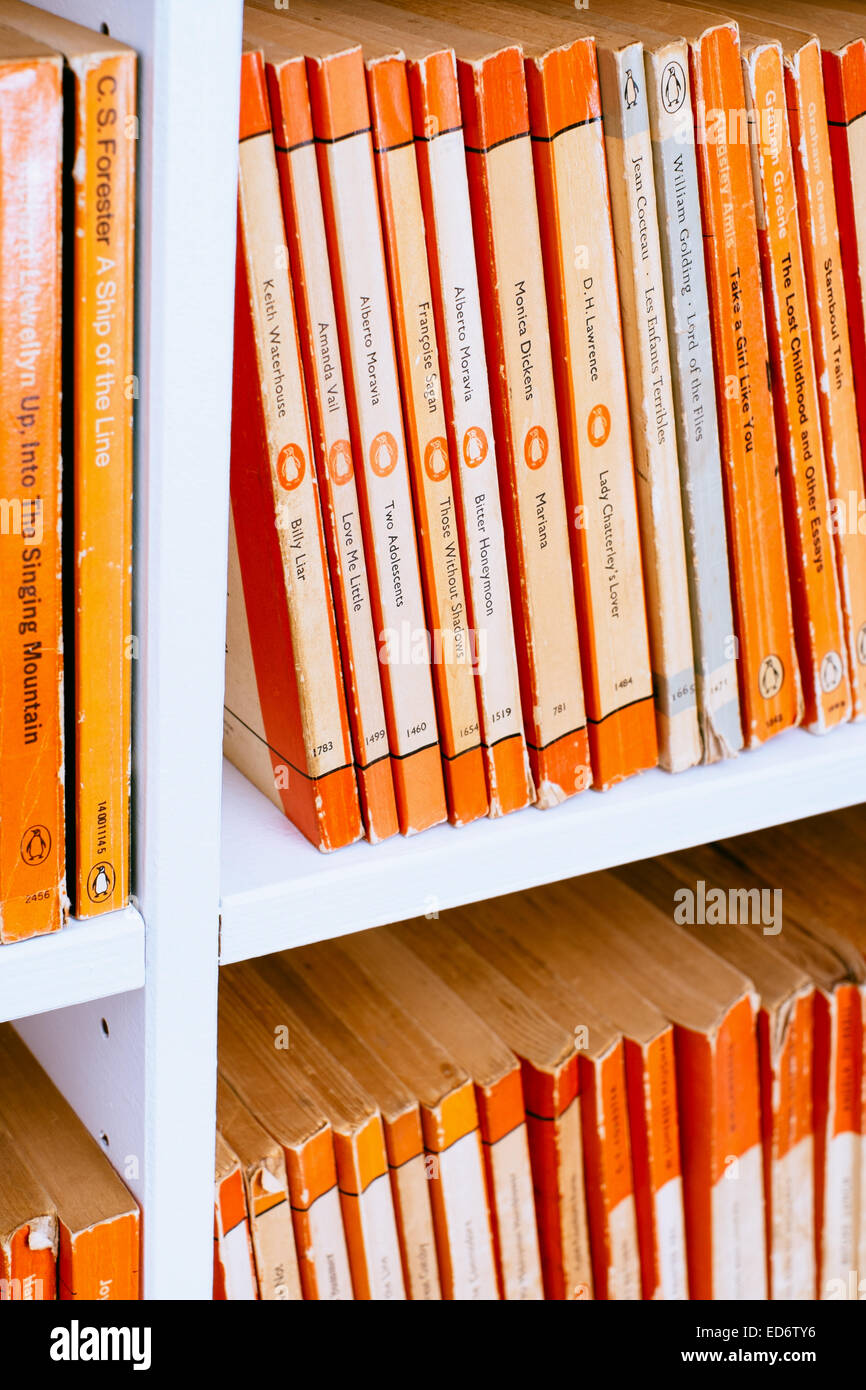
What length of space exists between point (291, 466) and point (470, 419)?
0.09 meters

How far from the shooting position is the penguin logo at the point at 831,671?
0.77 meters

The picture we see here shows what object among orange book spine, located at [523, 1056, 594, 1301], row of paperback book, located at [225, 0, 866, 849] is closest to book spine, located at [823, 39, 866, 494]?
row of paperback book, located at [225, 0, 866, 849]

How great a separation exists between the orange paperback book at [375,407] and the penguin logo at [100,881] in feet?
0.48

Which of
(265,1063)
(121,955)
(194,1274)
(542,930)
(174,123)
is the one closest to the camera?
(174,123)

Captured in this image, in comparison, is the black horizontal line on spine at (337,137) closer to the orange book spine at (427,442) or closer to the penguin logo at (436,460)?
the orange book spine at (427,442)

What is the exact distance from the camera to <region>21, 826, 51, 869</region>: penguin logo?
58 cm

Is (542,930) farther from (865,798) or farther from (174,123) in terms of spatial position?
(174,123)

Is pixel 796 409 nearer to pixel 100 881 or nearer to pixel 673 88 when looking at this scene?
pixel 673 88

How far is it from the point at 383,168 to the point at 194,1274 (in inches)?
21.7

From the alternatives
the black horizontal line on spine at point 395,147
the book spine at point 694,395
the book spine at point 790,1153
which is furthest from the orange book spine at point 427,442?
the book spine at point 790,1153

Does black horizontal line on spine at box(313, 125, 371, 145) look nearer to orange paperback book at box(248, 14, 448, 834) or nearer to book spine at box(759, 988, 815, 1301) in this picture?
orange paperback book at box(248, 14, 448, 834)

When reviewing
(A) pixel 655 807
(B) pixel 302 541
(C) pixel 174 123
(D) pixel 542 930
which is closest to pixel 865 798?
(A) pixel 655 807
